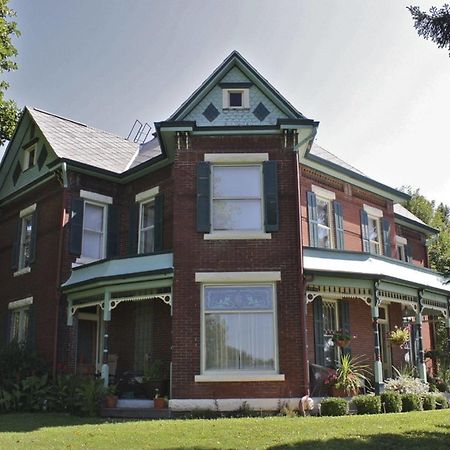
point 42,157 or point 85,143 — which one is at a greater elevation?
point 85,143

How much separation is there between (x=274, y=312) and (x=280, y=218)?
2286 mm

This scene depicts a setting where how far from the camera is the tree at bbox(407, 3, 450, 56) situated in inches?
328

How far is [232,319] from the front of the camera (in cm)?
1392

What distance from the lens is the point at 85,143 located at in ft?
64.6

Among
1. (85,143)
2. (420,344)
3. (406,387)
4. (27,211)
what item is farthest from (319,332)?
(27,211)

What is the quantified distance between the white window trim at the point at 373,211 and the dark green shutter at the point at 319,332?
4.58 m

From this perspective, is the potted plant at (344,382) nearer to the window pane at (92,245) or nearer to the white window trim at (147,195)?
the white window trim at (147,195)

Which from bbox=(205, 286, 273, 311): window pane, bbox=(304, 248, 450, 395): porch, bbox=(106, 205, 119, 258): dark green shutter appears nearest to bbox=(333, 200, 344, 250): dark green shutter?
bbox=(304, 248, 450, 395): porch

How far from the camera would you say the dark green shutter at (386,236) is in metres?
20.0

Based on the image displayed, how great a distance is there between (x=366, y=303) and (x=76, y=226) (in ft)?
28.0

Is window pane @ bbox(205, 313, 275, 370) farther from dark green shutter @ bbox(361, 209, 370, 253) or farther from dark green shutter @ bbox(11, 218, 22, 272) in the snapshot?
dark green shutter @ bbox(11, 218, 22, 272)

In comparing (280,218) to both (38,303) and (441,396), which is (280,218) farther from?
(38,303)

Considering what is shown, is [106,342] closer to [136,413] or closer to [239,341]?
[136,413]

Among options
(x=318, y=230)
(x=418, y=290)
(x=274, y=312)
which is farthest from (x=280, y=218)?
(x=418, y=290)
